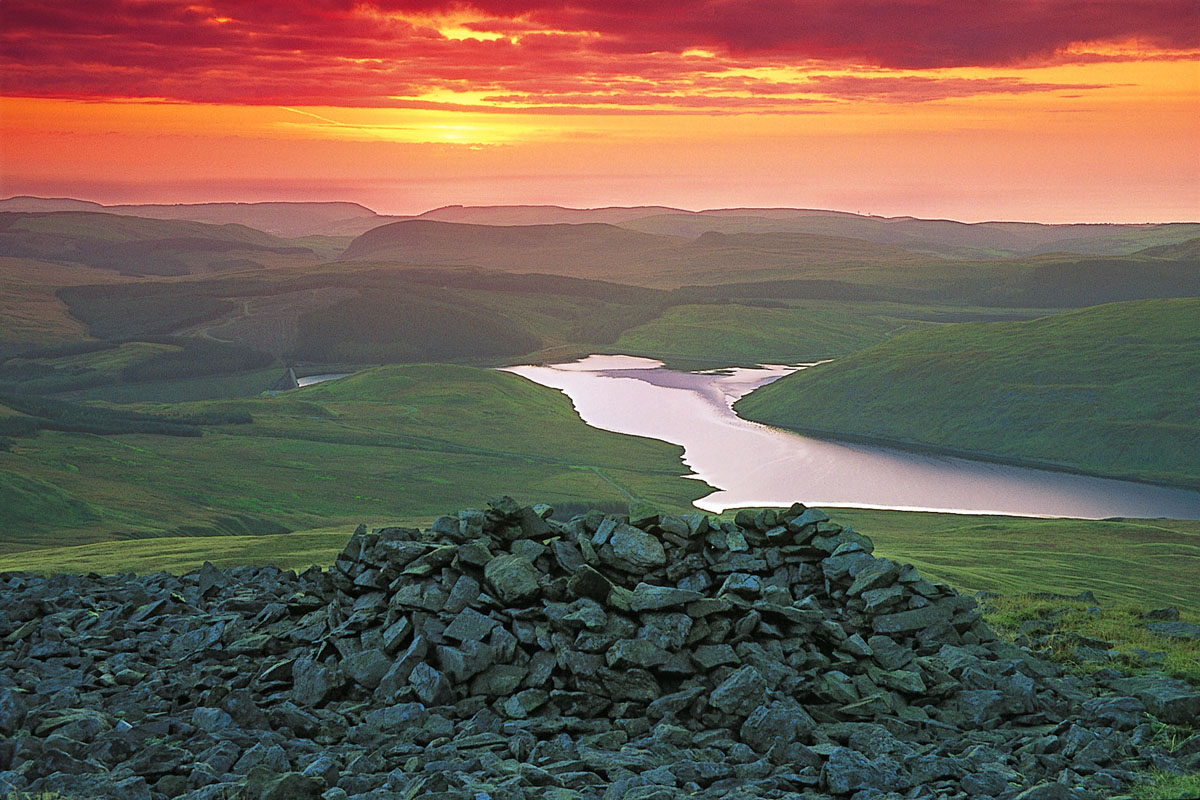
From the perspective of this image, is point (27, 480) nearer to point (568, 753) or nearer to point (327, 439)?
point (327, 439)

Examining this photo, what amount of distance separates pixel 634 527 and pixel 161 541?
50.5 m

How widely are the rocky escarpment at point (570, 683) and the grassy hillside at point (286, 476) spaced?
76.9 meters

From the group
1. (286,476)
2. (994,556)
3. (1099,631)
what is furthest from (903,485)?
(1099,631)

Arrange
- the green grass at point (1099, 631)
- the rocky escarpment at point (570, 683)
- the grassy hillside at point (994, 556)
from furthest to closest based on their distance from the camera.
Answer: the grassy hillside at point (994, 556) → the green grass at point (1099, 631) → the rocky escarpment at point (570, 683)

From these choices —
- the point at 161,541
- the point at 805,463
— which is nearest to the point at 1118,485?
the point at 805,463

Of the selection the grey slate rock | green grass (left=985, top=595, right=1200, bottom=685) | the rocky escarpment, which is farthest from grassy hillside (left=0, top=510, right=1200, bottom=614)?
the grey slate rock

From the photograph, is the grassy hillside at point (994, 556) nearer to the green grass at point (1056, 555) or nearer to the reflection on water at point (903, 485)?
the green grass at point (1056, 555)

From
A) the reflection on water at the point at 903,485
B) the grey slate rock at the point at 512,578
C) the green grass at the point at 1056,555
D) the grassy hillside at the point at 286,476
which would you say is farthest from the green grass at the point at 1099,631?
the reflection on water at the point at 903,485

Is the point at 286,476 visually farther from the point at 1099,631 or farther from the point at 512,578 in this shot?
the point at 1099,631

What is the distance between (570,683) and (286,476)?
438 ft

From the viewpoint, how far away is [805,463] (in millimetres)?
178375

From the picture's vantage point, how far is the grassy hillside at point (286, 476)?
111 m

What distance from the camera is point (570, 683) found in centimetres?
2330

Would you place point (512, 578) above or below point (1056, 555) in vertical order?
above
